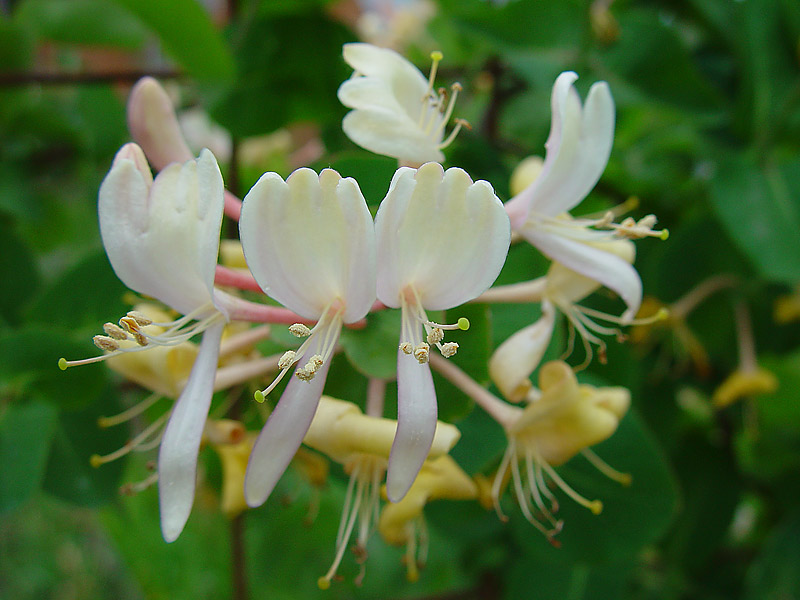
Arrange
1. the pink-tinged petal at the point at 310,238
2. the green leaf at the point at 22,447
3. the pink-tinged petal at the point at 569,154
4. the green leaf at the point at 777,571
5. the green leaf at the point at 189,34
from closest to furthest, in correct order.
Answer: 1. the pink-tinged petal at the point at 310,238
2. the pink-tinged petal at the point at 569,154
3. the green leaf at the point at 22,447
4. the green leaf at the point at 189,34
5. the green leaf at the point at 777,571

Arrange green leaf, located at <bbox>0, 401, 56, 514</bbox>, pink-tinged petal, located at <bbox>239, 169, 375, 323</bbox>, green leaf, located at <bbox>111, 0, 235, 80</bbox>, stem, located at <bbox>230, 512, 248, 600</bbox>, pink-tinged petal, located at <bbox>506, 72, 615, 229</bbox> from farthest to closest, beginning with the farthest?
stem, located at <bbox>230, 512, 248, 600</bbox> < green leaf, located at <bbox>111, 0, 235, 80</bbox> < green leaf, located at <bbox>0, 401, 56, 514</bbox> < pink-tinged petal, located at <bbox>506, 72, 615, 229</bbox> < pink-tinged petal, located at <bbox>239, 169, 375, 323</bbox>

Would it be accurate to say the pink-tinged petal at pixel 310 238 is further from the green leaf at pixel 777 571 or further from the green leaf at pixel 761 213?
the green leaf at pixel 777 571

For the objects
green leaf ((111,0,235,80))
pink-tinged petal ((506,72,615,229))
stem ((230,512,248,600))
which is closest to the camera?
pink-tinged petal ((506,72,615,229))

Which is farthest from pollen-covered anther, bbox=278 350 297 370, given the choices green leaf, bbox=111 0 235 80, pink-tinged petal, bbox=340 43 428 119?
green leaf, bbox=111 0 235 80

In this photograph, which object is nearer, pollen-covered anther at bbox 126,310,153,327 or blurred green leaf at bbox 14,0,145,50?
pollen-covered anther at bbox 126,310,153,327

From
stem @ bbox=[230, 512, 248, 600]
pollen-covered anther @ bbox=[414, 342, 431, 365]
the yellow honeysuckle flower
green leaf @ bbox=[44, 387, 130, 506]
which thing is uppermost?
pollen-covered anther @ bbox=[414, 342, 431, 365]

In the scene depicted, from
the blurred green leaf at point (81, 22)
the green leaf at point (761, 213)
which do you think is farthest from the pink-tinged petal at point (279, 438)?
the blurred green leaf at point (81, 22)

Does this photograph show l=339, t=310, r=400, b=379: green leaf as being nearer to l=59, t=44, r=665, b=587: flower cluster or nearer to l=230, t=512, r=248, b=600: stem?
l=59, t=44, r=665, b=587: flower cluster

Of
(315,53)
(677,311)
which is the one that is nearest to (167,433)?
(315,53)
